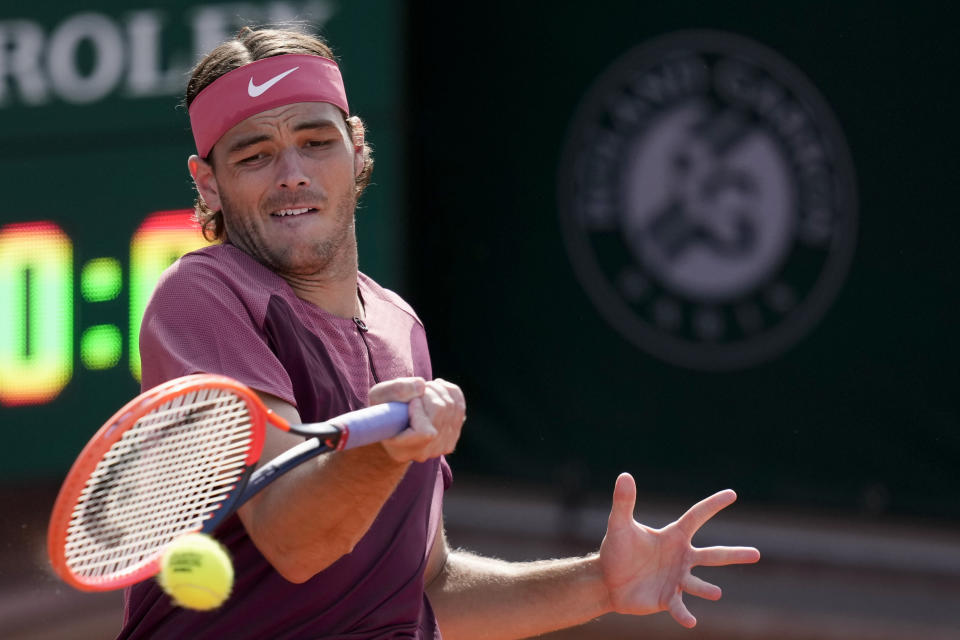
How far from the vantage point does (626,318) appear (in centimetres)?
556

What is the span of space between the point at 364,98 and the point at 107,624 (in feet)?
7.10

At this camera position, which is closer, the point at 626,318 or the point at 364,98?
the point at 364,98

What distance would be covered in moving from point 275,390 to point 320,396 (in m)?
0.13

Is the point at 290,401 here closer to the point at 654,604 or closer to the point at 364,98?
the point at 654,604

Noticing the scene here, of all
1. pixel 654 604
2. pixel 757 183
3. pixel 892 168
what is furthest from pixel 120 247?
pixel 654 604

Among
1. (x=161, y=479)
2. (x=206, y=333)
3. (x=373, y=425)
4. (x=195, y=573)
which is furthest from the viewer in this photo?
(x=206, y=333)

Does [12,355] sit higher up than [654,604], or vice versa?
[654,604]

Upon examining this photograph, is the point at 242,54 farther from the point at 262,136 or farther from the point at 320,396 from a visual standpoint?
the point at 320,396

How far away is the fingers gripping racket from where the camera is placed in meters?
1.88

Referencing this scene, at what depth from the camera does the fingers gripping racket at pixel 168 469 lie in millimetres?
1885

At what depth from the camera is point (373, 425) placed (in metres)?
1.93

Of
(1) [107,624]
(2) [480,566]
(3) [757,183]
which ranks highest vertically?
(3) [757,183]

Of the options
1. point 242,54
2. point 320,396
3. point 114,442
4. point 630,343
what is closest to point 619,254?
point 630,343

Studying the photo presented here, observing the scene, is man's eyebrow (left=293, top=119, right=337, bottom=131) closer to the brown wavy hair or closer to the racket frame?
the brown wavy hair
